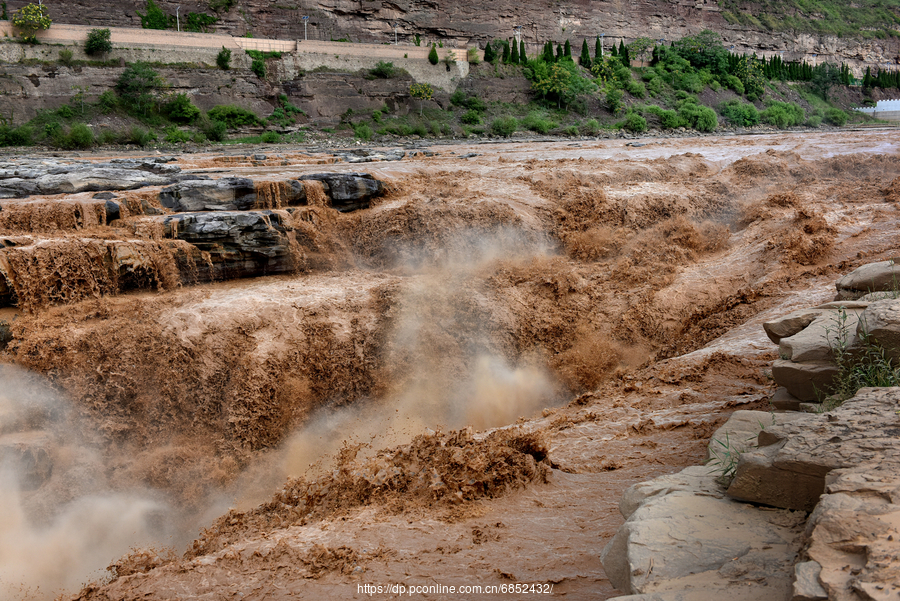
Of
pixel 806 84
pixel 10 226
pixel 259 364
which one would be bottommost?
pixel 259 364

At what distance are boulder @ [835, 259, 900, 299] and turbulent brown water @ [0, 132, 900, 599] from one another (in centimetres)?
104

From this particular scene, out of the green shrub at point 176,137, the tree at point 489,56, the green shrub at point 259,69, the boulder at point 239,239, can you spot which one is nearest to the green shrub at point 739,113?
the tree at point 489,56

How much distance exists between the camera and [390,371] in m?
8.69

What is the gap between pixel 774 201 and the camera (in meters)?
12.5

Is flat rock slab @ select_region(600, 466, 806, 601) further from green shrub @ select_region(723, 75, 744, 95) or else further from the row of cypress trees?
green shrub @ select_region(723, 75, 744, 95)

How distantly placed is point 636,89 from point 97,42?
36739 mm

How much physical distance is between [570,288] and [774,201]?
5.56m

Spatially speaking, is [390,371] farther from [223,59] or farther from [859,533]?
[223,59]

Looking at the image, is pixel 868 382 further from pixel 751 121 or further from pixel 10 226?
pixel 751 121

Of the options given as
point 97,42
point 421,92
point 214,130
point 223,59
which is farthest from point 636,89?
point 97,42

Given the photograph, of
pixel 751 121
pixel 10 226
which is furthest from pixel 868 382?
pixel 751 121

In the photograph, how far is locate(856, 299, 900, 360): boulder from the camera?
377 cm

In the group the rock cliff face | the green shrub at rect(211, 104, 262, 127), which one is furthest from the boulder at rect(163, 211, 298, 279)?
the rock cliff face

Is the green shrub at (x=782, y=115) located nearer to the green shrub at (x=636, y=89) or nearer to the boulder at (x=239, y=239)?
the green shrub at (x=636, y=89)
